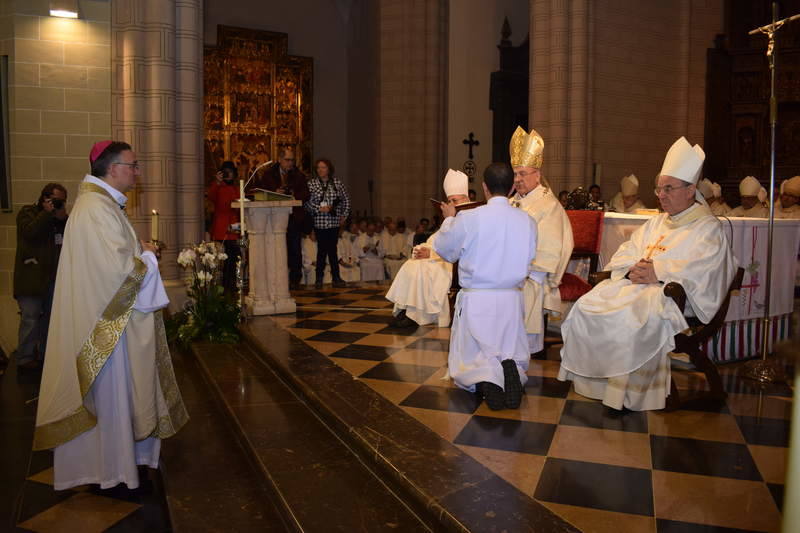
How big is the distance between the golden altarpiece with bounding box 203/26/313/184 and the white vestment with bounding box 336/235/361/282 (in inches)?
209

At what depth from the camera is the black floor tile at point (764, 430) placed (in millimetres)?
3572

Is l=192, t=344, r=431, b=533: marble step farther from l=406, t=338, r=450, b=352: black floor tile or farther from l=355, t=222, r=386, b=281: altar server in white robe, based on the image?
l=355, t=222, r=386, b=281: altar server in white robe

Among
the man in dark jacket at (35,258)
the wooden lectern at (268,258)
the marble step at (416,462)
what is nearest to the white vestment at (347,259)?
the wooden lectern at (268,258)

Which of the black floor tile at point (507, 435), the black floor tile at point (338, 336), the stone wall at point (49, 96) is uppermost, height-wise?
the stone wall at point (49, 96)

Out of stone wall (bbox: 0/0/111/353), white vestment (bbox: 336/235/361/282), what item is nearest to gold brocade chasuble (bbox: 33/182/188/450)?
stone wall (bbox: 0/0/111/353)

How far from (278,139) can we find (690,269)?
13.3 metres

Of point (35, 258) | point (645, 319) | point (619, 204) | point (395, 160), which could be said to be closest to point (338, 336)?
point (35, 258)

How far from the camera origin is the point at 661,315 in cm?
403

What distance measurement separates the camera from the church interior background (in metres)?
3.12

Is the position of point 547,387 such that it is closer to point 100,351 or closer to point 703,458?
point 703,458

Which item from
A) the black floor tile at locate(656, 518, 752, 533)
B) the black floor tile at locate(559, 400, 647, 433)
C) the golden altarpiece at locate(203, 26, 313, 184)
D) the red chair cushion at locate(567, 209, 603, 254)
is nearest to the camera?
the black floor tile at locate(656, 518, 752, 533)

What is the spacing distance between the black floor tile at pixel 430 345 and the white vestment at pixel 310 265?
4.14 metres

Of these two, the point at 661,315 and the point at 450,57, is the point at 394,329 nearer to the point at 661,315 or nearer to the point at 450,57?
the point at 661,315

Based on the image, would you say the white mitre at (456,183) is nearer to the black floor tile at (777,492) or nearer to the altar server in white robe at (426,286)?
the altar server in white robe at (426,286)
